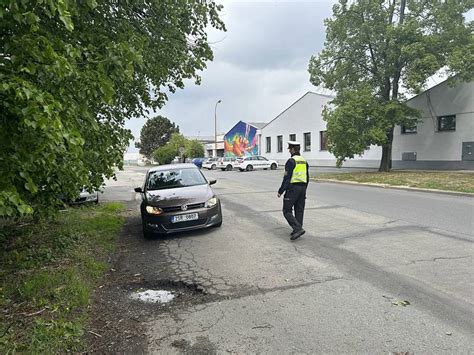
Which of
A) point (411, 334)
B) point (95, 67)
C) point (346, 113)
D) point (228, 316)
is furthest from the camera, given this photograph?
point (346, 113)

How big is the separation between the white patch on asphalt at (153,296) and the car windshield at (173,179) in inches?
148

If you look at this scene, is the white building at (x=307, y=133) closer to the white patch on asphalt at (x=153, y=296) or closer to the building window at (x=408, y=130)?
the building window at (x=408, y=130)

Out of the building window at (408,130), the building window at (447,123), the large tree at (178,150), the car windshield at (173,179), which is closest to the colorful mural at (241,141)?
the large tree at (178,150)

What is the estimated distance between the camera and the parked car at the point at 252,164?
1437 inches

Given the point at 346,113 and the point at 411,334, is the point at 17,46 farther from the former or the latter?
Answer: the point at 346,113

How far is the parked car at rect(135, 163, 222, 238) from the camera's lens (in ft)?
23.7

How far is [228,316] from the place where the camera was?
3.81m

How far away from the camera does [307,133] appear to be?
3941cm

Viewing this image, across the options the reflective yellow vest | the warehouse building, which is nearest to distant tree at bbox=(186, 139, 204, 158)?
the warehouse building

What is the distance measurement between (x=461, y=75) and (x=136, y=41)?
20.0m

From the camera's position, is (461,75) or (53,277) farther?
(461,75)

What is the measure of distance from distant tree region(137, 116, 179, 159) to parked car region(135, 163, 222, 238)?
82565 millimetres

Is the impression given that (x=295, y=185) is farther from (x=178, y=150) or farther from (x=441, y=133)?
(x=178, y=150)

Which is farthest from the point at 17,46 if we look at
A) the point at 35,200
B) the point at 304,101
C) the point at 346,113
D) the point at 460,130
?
the point at 304,101
